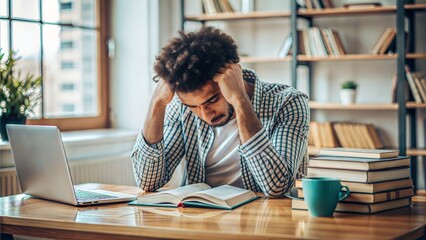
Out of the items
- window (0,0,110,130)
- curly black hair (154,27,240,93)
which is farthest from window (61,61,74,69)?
curly black hair (154,27,240,93)

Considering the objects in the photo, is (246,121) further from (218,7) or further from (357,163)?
(218,7)

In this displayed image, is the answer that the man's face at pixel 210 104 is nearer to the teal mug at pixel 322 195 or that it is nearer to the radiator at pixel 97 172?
the teal mug at pixel 322 195

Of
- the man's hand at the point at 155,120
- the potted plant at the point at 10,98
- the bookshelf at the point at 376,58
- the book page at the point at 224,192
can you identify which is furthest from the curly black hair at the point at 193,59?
the bookshelf at the point at 376,58

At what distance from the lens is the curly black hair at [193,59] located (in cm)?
222

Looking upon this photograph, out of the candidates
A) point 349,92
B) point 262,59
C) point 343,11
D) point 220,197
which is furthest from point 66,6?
point 220,197

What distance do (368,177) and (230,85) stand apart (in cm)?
59

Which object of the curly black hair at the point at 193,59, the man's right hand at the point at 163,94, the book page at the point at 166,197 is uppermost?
the curly black hair at the point at 193,59

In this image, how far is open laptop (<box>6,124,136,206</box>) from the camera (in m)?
2.06

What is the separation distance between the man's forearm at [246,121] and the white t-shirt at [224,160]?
26cm

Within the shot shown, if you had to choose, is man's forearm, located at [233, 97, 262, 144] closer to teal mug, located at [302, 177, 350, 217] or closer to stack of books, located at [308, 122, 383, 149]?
teal mug, located at [302, 177, 350, 217]

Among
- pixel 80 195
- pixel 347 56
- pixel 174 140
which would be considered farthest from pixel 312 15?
pixel 80 195

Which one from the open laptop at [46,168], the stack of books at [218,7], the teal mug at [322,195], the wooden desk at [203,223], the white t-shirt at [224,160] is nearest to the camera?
the wooden desk at [203,223]

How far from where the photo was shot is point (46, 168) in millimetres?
2131

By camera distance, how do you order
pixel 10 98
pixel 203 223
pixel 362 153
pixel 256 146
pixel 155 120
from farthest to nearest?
pixel 10 98
pixel 155 120
pixel 256 146
pixel 362 153
pixel 203 223
